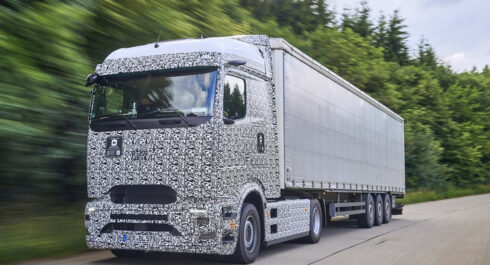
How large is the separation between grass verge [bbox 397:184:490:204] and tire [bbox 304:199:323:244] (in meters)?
22.6

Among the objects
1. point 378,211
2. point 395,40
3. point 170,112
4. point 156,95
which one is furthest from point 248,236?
point 395,40

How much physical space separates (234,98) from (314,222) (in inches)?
177

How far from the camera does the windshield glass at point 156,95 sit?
8.45 meters

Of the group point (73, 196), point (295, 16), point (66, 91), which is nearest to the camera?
point (66, 91)

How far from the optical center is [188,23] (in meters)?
12.7

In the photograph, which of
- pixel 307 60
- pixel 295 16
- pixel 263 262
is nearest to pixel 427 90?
pixel 295 16

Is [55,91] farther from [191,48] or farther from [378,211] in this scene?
[378,211]

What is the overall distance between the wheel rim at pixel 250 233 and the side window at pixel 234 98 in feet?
5.05

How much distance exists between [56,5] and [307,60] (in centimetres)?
507

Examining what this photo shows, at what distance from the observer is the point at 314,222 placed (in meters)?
12.5

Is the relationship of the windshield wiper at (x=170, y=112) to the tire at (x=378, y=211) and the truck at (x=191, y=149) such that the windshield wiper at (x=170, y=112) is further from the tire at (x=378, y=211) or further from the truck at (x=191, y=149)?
the tire at (x=378, y=211)

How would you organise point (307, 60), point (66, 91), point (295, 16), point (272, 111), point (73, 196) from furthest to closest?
point (295, 16) → point (307, 60) → point (73, 196) → point (272, 111) → point (66, 91)

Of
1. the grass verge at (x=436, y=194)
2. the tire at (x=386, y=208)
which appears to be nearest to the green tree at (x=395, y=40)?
the grass verge at (x=436, y=194)

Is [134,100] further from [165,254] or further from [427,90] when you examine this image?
[427,90]
